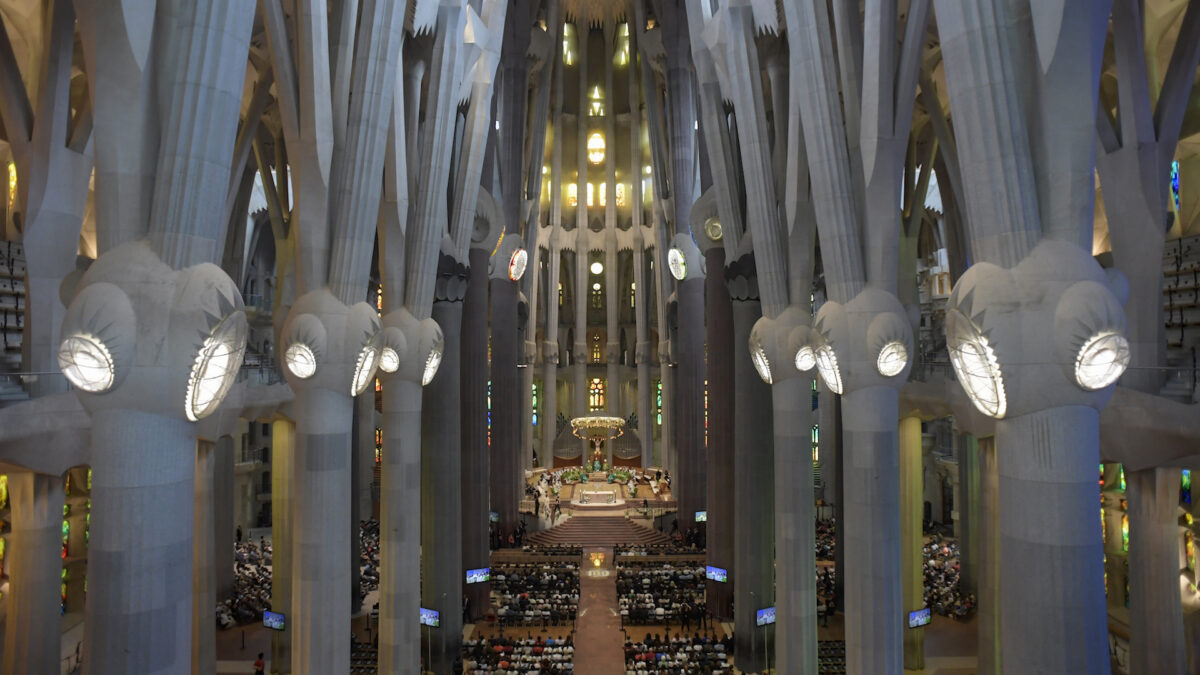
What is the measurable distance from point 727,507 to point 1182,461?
12503 mm

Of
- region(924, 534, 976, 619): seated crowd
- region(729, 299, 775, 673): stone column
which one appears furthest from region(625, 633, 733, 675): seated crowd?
region(924, 534, 976, 619): seated crowd

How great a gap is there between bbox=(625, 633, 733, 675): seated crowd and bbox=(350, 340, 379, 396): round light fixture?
10.3 metres

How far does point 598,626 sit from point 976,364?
18.3m

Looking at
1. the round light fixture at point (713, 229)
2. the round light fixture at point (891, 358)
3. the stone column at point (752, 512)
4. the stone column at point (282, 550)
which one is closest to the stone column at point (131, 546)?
the round light fixture at point (891, 358)

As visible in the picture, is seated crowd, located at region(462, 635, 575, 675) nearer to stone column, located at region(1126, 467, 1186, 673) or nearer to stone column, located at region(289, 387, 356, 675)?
stone column, located at region(289, 387, 356, 675)

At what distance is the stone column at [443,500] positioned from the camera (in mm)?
19859

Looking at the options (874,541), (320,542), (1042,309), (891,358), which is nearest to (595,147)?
(891,358)

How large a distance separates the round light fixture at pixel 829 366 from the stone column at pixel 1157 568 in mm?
5930

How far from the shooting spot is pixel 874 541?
10.9 meters

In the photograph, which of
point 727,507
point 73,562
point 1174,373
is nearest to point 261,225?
point 73,562

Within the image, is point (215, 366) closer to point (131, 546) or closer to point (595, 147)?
point (131, 546)

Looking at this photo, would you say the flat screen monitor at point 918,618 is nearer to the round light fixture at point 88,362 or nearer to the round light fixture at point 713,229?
the round light fixture at point 713,229

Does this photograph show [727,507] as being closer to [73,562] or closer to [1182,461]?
[1182,461]

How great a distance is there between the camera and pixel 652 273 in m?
47.0
